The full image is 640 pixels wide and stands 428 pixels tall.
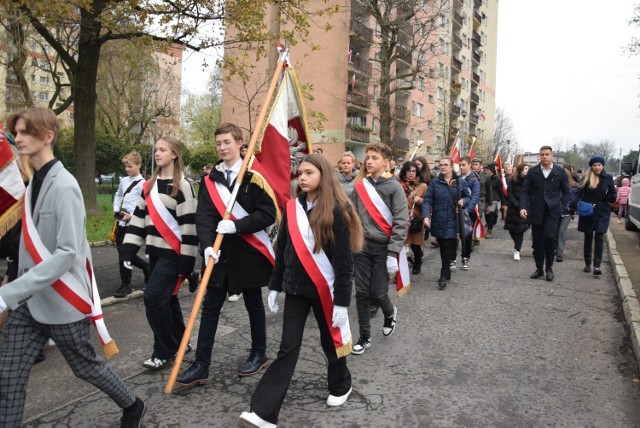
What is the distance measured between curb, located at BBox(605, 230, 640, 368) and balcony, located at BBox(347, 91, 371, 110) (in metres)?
28.6

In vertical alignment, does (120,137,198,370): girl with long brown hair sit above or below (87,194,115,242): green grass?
above

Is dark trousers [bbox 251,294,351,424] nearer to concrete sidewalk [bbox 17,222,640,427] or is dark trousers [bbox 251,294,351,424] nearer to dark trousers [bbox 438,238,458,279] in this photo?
concrete sidewalk [bbox 17,222,640,427]

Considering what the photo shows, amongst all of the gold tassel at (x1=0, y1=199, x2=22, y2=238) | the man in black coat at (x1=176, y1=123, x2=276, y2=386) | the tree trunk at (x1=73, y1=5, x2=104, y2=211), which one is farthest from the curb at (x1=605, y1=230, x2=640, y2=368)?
the tree trunk at (x1=73, y1=5, x2=104, y2=211)

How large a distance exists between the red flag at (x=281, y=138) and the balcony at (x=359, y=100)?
3269 cm

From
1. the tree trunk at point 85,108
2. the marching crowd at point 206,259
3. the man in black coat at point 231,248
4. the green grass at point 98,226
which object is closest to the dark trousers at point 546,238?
the marching crowd at point 206,259

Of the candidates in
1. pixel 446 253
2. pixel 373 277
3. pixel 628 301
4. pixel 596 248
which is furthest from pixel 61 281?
pixel 596 248

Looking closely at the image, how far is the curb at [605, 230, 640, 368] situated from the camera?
17.3ft

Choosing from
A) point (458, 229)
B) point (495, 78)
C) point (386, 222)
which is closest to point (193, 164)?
point (458, 229)

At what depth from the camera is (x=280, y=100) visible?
15.1 feet

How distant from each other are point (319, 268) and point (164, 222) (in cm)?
143

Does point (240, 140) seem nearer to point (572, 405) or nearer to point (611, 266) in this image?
point (572, 405)

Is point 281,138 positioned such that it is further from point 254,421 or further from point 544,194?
point 544,194

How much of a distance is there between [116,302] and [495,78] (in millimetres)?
73996

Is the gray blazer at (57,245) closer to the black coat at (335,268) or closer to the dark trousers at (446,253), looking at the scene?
the black coat at (335,268)
